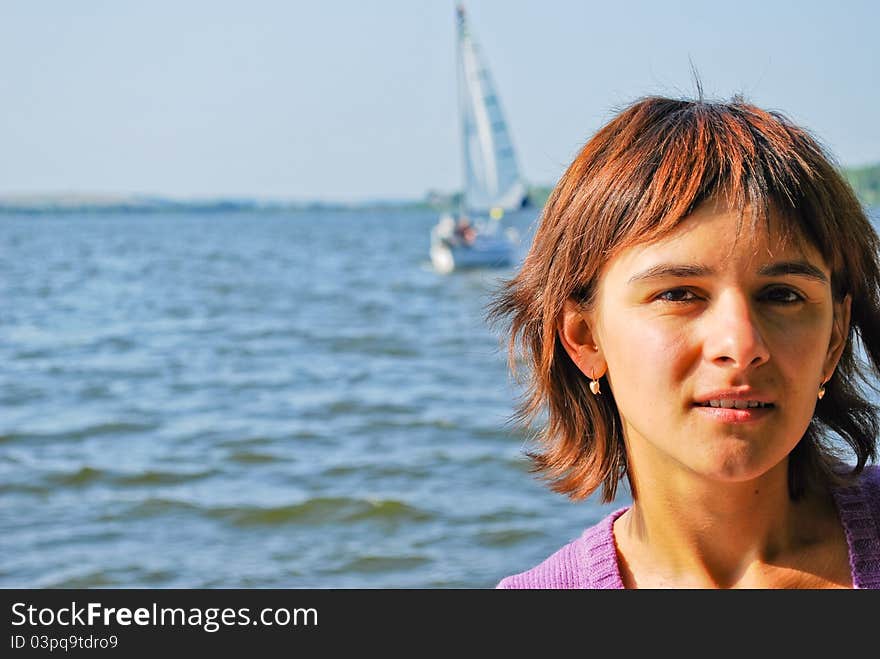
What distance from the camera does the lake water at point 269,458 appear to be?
737cm

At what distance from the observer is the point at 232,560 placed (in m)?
7.43

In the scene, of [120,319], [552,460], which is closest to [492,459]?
[552,460]

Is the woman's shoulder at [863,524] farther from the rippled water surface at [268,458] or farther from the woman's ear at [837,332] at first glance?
the rippled water surface at [268,458]

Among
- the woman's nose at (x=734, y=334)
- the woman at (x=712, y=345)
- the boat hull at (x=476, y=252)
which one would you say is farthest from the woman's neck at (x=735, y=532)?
the boat hull at (x=476, y=252)

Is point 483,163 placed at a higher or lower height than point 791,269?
higher

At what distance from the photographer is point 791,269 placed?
1.55 m

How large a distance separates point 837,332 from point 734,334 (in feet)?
→ 0.94

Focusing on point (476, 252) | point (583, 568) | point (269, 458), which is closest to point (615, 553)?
point (583, 568)

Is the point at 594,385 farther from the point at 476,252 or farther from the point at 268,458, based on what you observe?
the point at 476,252

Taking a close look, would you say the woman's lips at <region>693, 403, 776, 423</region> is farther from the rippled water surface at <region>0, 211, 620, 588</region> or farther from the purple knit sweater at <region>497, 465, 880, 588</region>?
the rippled water surface at <region>0, 211, 620, 588</region>

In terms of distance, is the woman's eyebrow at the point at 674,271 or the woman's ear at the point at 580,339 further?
the woman's ear at the point at 580,339

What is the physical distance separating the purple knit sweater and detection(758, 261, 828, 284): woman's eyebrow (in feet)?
1.16
